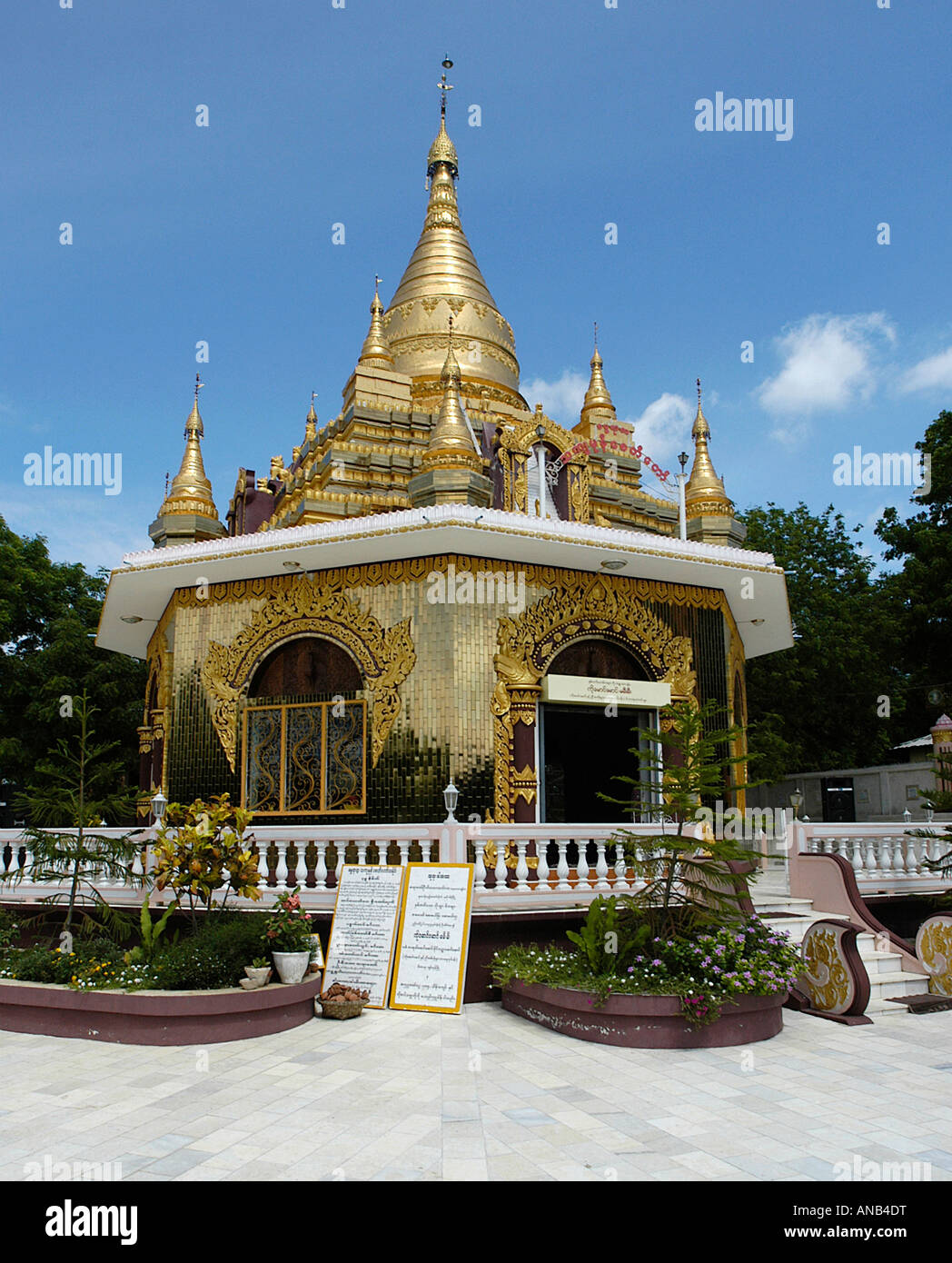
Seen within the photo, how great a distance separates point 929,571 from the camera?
23531 millimetres

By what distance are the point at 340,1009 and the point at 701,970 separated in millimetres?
2936

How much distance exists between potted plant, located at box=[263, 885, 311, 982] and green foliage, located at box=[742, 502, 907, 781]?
19260mm

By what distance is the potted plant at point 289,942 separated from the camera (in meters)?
7.79

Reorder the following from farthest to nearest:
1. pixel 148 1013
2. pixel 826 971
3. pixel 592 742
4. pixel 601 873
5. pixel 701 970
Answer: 1. pixel 592 742
2. pixel 601 873
3. pixel 826 971
4. pixel 701 970
5. pixel 148 1013

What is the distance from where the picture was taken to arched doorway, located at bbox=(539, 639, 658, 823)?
12820 millimetres

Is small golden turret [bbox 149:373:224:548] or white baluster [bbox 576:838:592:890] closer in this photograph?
white baluster [bbox 576:838:592:890]

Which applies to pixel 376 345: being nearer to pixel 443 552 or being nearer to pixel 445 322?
pixel 445 322

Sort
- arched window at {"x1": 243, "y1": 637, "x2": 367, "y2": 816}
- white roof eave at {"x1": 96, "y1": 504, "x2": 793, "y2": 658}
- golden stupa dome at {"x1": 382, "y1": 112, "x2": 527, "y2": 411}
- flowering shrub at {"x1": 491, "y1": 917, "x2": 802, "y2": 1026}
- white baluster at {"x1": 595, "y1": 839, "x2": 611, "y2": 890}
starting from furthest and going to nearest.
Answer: golden stupa dome at {"x1": 382, "y1": 112, "x2": 527, "y2": 411} → arched window at {"x1": 243, "y1": 637, "x2": 367, "y2": 816} → white roof eave at {"x1": 96, "y1": 504, "x2": 793, "y2": 658} → white baluster at {"x1": 595, "y1": 839, "x2": 611, "y2": 890} → flowering shrub at {"x1": 491, "y1": 917, "x2": 802, "y2": 1026}

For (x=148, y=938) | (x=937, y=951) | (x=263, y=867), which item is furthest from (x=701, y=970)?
(x=148, y=938)

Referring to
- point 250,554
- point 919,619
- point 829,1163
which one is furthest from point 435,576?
point 919,619

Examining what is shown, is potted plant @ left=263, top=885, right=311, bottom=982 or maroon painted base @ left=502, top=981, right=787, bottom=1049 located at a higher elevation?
potted plant @ left=263, top=885, right=311, bottom=982

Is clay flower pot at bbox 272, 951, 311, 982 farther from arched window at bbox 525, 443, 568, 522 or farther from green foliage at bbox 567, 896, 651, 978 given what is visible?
arched window at bbox 525, 443, 568, 522

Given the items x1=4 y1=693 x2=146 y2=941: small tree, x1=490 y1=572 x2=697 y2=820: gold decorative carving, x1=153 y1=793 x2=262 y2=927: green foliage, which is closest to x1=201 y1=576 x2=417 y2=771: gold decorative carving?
x1=490 y1=572 x2=697 y2=820: gold decorative carving

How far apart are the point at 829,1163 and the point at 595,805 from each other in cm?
1282
